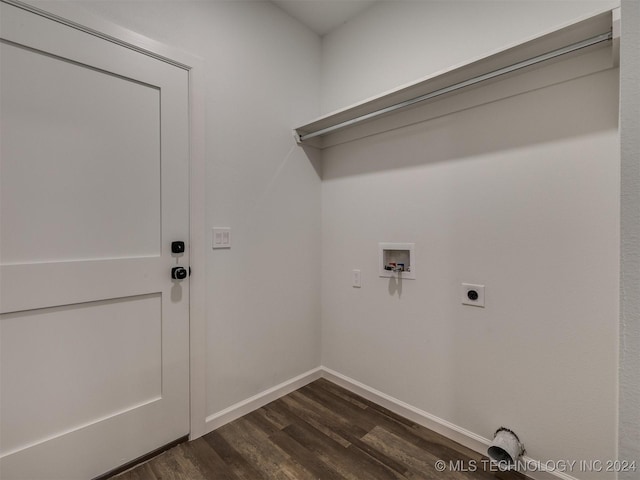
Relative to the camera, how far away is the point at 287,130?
2.08 metres

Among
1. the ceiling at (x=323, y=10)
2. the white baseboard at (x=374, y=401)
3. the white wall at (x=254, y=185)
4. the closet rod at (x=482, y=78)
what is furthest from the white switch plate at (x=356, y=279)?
the ceiling at (x=323, y=10)

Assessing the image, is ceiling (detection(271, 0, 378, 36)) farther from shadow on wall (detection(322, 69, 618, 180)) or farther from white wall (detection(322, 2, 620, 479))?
shadow on wall (detection(322, 69, 618, 180))

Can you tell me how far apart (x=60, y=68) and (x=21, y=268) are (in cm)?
85

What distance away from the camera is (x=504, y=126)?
145 cm

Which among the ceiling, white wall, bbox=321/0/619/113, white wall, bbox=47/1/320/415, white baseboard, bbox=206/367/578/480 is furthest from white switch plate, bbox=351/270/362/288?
the ceiling

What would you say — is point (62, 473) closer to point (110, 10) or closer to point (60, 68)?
point (60, 68)

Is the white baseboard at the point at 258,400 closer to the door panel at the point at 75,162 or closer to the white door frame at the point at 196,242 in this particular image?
the white door frame at the point at 196,242

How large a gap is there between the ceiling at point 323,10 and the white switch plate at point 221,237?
62.1 inches

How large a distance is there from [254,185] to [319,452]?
61.6 inches

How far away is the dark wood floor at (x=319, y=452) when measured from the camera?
139 cm

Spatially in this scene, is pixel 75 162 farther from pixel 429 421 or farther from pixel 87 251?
pixel 429 421

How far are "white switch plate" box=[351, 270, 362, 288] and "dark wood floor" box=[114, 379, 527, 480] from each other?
2.61ft

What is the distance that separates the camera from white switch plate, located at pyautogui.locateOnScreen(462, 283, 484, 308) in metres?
1.52

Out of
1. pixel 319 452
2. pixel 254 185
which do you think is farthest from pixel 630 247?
pixel 254 185
